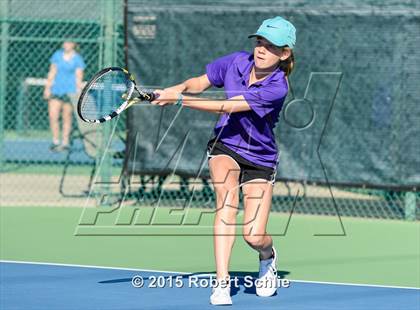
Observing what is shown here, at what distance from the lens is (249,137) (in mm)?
7500

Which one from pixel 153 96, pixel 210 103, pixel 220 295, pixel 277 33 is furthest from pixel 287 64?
pixel 220 295

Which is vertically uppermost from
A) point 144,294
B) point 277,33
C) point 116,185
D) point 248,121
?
point 116,185

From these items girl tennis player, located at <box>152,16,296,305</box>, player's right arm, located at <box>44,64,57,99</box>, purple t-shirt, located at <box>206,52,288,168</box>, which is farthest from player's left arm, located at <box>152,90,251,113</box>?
player's right arm, located at <box>44,64,57,99</box>

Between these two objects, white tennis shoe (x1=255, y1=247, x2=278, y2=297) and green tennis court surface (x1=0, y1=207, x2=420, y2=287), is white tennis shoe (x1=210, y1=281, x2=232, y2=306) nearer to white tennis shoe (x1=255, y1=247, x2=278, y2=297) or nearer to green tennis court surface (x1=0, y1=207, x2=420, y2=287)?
white tennis shoe (x1=255, y1=247, x2=278, y2=297)

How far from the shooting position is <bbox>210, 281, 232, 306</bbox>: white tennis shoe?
23.2 ft

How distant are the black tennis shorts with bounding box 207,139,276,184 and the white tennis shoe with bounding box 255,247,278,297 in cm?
58

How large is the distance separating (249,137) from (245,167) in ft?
0.68

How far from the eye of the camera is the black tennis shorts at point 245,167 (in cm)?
750

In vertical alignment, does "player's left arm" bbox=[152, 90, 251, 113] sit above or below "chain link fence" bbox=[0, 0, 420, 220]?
below

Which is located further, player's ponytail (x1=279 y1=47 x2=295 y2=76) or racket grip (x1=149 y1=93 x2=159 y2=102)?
player's ponytail (x1=279 y1=47 x2=295 y2=76)

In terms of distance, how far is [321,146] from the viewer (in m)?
12.0

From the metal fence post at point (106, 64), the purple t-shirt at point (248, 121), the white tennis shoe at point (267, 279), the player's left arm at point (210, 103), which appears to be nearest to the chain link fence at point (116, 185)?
the metal fence post at point (106, 64)

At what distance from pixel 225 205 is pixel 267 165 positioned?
17.6 inches

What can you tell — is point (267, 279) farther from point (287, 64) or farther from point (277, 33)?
point (277, 33)
